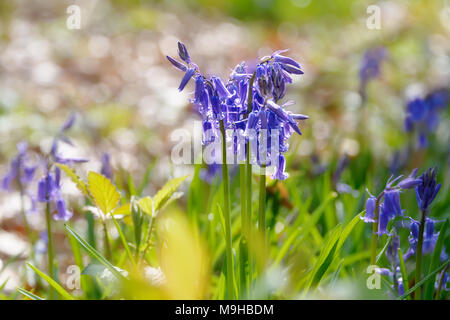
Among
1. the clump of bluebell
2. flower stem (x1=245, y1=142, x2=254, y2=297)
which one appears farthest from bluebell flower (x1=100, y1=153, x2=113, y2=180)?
the clump of bluebell

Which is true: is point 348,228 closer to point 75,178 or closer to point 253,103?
point 253,103

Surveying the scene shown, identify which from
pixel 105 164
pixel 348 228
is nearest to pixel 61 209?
pixel 105 164

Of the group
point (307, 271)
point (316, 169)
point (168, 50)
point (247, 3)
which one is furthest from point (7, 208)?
point (247, 3)

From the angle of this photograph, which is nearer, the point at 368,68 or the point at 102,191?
the point at 102,191

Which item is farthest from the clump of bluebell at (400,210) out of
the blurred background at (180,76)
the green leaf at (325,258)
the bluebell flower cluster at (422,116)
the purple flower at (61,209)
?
the bluebell flower cluster at (422,116)

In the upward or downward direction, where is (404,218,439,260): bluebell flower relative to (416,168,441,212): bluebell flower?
downward

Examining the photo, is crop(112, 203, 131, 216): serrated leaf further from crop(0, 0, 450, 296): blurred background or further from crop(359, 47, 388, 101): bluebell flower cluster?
crop(359, 47, 388, 101): bluebell flower cluster
